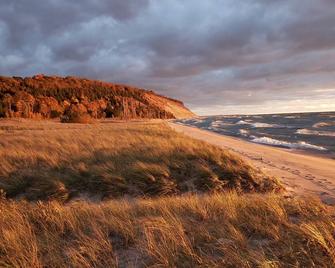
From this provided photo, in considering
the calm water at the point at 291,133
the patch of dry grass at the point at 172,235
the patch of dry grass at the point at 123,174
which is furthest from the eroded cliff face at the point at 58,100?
the patch of dry grass at the point at 172,235

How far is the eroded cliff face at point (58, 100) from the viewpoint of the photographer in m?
50.5

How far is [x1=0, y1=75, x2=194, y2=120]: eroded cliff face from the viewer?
50.5 meters

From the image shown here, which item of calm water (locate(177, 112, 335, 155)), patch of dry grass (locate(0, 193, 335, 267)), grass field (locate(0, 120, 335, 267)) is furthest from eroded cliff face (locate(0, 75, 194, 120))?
patch of dry grass (locate(0, 193, 335, 267))

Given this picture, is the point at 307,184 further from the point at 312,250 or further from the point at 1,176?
the point at 1,176

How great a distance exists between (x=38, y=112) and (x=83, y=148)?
151ft

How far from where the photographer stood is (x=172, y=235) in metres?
4.12

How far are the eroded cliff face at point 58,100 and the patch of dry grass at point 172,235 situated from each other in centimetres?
3961

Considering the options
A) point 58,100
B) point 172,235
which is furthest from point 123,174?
point 58,100

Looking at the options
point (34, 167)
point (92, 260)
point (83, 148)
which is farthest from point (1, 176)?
point (92, 260)

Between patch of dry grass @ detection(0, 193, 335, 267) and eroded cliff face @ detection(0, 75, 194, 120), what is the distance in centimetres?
3961

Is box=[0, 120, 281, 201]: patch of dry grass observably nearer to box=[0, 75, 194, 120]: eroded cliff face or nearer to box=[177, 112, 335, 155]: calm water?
box=[177, 112, 335, 155]: calm water

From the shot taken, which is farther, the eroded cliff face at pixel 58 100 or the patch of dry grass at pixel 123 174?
the eroded cliff face at pixel 58 100

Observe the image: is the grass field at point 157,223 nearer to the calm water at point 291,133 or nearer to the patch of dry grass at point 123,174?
the patch of dry grass at point 123,174

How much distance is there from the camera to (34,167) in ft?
31.6
